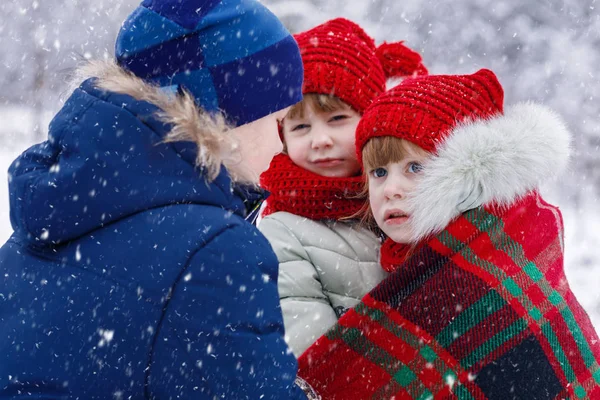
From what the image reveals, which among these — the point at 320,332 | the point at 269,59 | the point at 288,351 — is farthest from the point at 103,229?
the point at 320,332

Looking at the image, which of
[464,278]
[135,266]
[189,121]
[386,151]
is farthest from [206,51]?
[464,278]

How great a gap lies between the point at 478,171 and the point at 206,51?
2.86ft

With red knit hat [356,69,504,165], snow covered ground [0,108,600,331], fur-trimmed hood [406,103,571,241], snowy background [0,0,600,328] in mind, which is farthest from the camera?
snowy background [0,0,600,328]

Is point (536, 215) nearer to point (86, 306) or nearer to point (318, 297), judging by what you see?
point (318, 297)

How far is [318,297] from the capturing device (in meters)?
2.33

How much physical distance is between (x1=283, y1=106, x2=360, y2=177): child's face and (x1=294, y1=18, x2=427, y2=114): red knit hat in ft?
0.25

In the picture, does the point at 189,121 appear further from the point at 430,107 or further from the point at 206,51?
the point at 430,107

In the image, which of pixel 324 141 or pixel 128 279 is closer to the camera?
pixel 128 279

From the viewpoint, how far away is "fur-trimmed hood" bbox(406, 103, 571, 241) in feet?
6.74

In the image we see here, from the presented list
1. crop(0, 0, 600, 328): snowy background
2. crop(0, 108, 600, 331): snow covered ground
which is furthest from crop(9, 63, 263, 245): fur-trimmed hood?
crop(0, 0, 600, 328): snowy background

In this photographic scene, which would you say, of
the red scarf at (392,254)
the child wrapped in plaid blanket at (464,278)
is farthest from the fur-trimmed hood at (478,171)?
the red scarf at (392,254)

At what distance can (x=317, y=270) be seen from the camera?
2365 mm

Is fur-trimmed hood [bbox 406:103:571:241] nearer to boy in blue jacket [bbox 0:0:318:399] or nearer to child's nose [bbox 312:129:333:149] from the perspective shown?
child's nose [bbox 312:129:333:149]

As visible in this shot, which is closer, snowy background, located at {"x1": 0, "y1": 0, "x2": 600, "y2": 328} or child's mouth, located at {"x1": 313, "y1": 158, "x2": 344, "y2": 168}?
child's mouth, located at {"x1": 313, "y1": 158, "x2": 344, "y2": 168}
